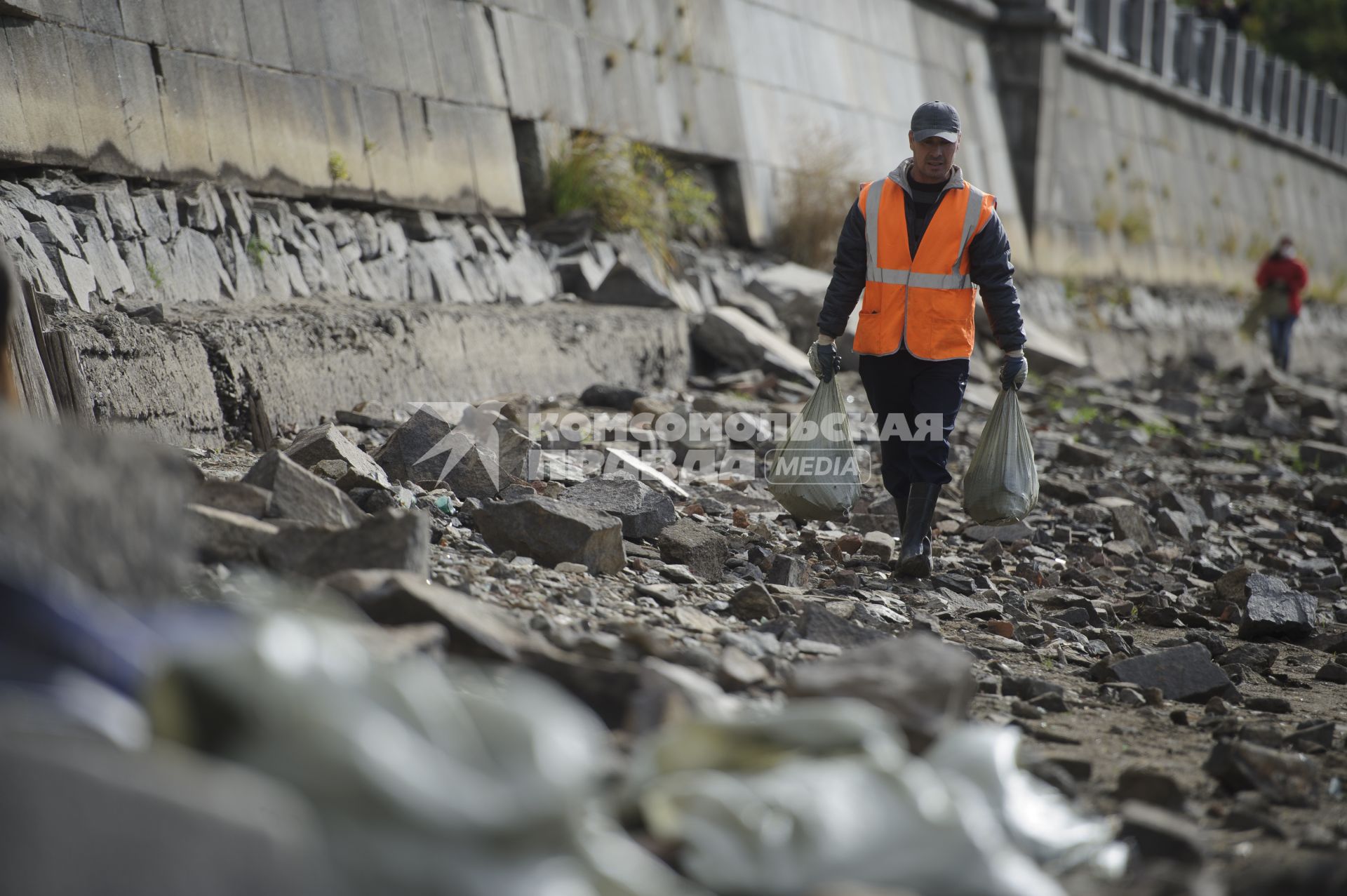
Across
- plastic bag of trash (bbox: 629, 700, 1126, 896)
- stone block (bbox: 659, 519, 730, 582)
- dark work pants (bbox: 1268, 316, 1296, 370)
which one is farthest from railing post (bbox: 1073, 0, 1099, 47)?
plastic bag of trash (bbox: 629, 700, 1126, 896)

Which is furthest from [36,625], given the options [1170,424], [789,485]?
[1170,424]

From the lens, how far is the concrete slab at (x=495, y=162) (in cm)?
754

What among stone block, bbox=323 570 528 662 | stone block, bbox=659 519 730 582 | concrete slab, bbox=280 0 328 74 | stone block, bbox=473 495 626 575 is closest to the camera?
stone block, bbox=323 570 528 662

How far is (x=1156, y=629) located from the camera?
476 centimetres

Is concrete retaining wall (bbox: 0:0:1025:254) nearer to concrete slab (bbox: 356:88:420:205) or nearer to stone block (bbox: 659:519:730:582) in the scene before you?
concrete slab (bbox: 356:88:420:205)

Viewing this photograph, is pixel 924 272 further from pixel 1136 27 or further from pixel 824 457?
pixel 1136 27

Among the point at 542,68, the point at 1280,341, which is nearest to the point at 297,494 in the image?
the point at 542,68

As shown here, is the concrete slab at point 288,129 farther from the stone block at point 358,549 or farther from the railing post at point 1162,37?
the railing post at point 1162,37

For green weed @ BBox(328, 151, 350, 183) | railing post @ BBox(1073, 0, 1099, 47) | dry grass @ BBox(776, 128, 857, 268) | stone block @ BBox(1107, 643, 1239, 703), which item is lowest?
stone block @ BBox(1107, 643, 1239, 703)

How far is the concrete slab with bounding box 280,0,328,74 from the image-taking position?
630 centimetres

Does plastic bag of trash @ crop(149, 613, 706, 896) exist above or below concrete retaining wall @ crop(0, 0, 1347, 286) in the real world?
below

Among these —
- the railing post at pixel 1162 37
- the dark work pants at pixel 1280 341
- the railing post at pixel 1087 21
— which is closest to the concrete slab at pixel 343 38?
the railing post at pixel 1087 21

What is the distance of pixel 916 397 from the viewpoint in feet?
16.0

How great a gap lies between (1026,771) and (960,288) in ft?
7.80
